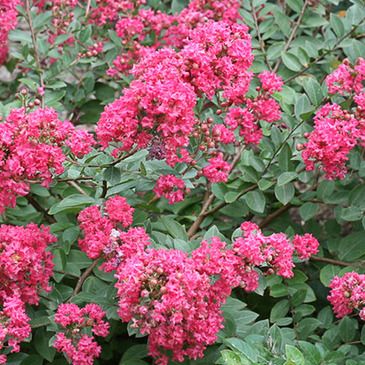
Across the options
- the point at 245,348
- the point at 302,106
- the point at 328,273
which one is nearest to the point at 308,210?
the point at 328,273

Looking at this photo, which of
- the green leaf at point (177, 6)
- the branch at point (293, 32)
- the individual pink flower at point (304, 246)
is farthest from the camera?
the green leaf at point (177, 6)

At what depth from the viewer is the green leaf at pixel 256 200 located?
2.74m

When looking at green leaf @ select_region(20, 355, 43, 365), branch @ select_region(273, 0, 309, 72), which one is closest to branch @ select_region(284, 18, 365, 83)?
branch @ select_region(273, 0, 309, 72)

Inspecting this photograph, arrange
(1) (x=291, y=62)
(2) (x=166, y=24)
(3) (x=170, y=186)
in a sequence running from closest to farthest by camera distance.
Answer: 1. (3) (x=170, y=186)
2. (1) (x=291, y=62)
3. (2) (x=166, y=24)

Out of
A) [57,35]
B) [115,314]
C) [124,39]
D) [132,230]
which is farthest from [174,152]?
[57,35]

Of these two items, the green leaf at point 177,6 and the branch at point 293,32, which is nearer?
the branch at point 293,32

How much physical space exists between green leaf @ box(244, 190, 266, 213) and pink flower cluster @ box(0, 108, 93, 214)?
2.65 feet

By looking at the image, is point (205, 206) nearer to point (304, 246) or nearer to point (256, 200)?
point (256, 200)

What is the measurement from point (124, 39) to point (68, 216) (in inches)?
33.5

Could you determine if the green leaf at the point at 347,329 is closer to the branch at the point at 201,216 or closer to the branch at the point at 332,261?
the branch at the point at 332,261

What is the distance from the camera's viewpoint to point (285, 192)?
8.83 feet

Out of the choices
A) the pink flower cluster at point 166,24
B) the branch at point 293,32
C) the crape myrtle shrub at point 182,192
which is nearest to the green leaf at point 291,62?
the crape myrtle shrub at point 182,192

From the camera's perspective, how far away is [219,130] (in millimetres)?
2506

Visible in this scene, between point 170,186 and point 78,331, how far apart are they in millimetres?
588
